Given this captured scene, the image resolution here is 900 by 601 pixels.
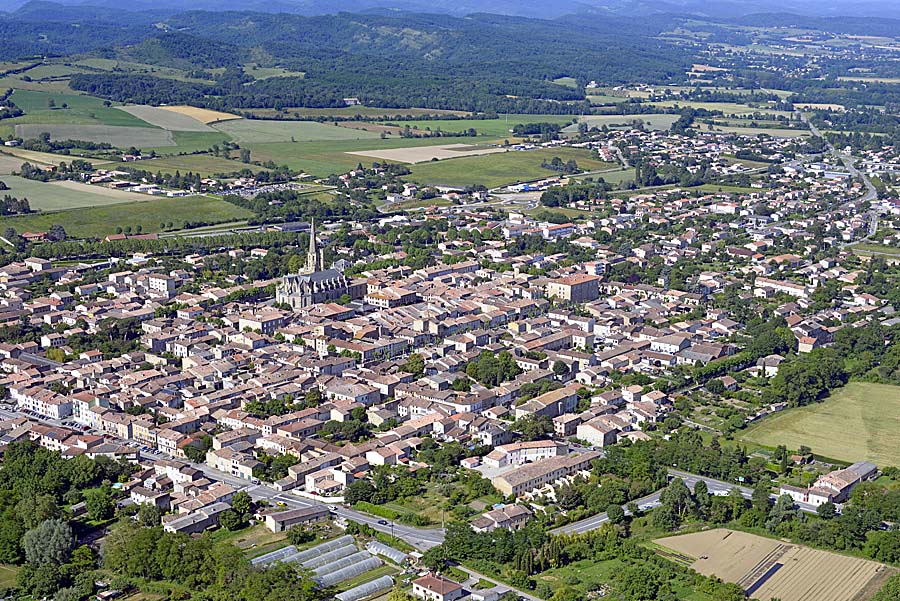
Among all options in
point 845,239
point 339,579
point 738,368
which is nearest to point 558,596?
point 339,579

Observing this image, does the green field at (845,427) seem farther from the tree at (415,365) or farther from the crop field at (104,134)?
the crop field at (104,134)

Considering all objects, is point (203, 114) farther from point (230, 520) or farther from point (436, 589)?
point (436, 589)

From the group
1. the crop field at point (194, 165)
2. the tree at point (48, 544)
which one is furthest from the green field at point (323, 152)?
the tree at point (48, 544)

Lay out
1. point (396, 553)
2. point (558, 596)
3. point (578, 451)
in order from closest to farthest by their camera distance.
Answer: point (558, 596) < point (396, 553) < point (578, 451)

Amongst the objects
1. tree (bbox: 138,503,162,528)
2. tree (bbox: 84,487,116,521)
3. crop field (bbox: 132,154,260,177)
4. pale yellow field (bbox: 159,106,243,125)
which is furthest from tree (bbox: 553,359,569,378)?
pale yellow field (bbox: 159,106,243,125)

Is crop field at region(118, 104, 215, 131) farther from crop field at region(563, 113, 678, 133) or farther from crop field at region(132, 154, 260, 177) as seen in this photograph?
crop field at region(563, 113, 678, 133)

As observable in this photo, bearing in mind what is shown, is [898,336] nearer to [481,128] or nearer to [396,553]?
[396,553]
